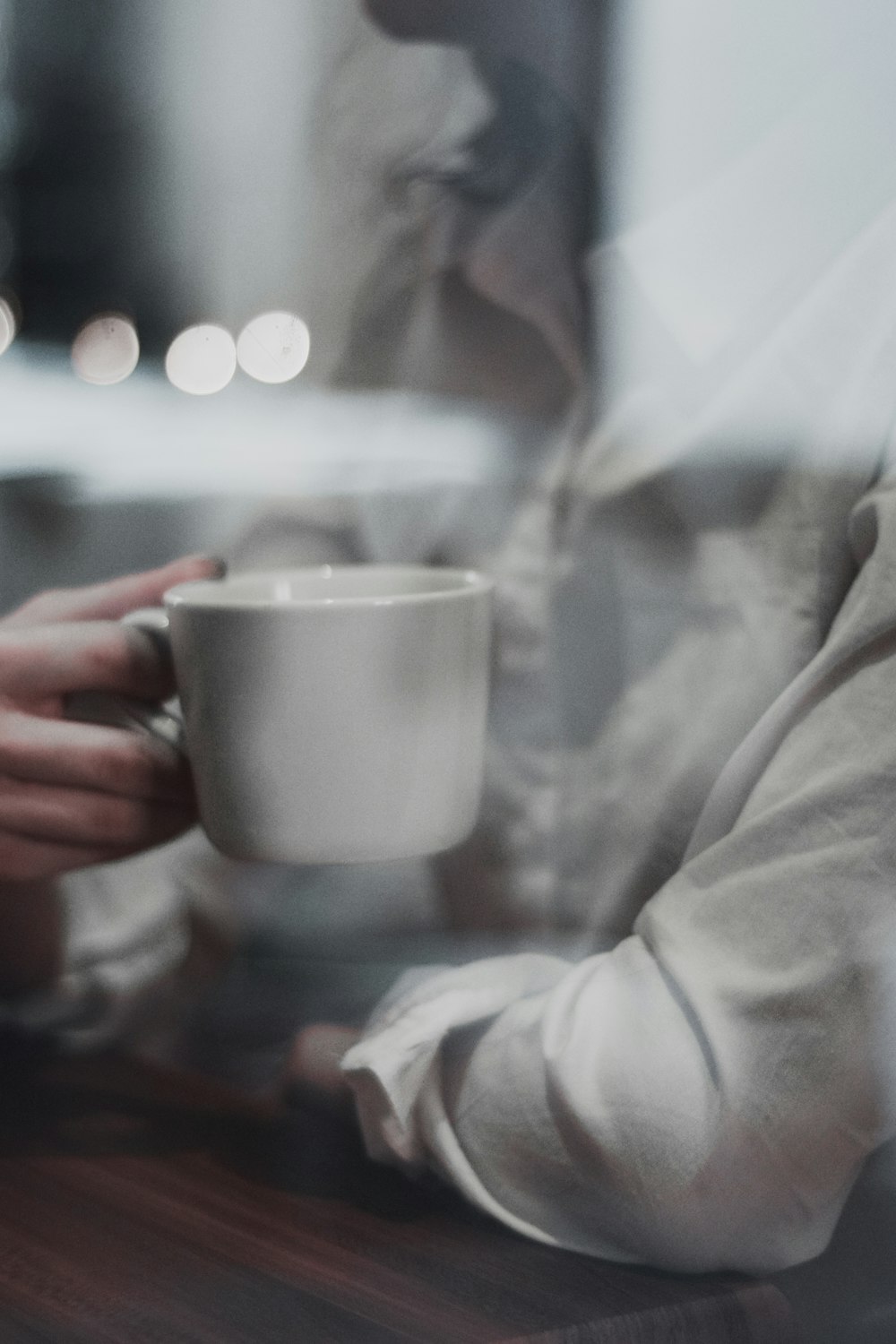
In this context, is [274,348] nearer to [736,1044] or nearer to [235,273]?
[235,273]

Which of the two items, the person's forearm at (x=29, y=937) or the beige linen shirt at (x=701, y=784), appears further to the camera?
the person's forearm at (x=29, y=937)

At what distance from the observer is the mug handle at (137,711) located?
0.27 meters

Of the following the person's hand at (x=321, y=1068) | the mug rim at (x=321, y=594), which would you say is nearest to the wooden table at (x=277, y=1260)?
the person's hand at (x=321, y=1068)

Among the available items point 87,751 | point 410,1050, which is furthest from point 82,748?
point 410,1050

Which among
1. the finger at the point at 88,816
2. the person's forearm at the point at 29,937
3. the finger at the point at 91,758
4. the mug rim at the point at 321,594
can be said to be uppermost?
the mug rim at the point at 321,594

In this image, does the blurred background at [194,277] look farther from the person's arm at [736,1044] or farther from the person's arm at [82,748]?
the person's arm at [736,1044]

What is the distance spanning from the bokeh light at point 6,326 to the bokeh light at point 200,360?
0.04 m

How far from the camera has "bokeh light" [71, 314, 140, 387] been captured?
0.29m

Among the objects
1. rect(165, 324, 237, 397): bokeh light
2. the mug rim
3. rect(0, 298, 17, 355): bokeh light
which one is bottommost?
the mug rim

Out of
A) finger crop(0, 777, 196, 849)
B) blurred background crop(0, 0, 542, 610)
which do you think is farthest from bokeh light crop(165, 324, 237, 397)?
finger crop(0, 777, 196, 849)

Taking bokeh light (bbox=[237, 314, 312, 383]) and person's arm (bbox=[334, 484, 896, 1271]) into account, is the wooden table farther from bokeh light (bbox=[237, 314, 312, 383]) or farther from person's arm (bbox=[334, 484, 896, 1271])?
bokeh light (bbox=[237, 314, 312, 383])

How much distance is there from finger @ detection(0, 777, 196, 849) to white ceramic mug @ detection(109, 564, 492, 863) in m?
0.03

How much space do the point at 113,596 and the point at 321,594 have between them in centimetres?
5

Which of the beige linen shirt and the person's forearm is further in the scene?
the person's forearm
